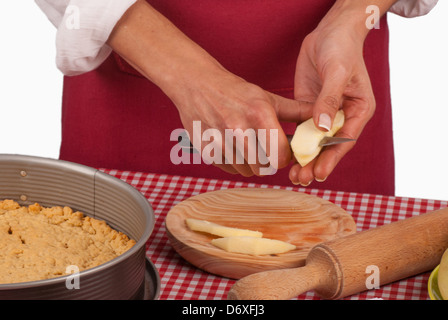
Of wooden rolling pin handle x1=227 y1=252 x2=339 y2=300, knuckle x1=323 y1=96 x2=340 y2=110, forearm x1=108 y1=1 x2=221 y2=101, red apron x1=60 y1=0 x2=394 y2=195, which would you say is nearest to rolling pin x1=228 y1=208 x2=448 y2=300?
wooden rolling pin handle x1=227 y1=252 x2=339 y2=300

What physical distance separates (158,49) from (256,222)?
1.32ft

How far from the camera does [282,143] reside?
1.42 meters

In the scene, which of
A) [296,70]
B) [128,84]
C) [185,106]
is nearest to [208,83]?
[185,106]

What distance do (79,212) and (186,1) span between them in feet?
2.07

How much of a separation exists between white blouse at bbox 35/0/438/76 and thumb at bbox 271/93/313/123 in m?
0.36

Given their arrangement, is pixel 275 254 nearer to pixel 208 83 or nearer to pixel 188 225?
pixel 188 225

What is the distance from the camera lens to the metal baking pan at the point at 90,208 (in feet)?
3.54

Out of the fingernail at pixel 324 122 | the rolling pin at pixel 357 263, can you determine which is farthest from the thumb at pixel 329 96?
the rolling pin at pixel 357 263

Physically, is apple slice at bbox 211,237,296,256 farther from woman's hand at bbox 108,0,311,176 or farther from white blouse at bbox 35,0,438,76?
white blouse at bbox 35,0,438,76

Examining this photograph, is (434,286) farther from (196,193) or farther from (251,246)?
(196,193)

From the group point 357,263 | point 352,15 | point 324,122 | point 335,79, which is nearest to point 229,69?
point 352,15

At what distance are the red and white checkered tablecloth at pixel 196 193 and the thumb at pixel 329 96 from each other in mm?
280

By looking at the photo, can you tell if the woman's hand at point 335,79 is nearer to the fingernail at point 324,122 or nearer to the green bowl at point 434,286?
the fingernail at point 324,122

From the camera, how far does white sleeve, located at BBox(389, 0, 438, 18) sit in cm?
189
